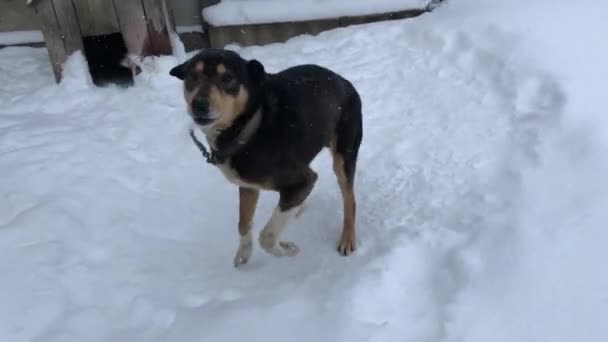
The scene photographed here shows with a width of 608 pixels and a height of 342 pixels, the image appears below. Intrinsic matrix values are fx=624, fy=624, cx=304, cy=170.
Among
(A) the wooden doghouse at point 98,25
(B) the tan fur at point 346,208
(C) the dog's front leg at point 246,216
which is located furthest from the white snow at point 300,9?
(C) the dog's front leg at point 246,216

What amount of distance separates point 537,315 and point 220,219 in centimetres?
212

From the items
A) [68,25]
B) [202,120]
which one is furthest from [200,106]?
[68,25]

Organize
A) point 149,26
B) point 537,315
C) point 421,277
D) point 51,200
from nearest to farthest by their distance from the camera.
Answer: point 537,315
point 421,277
point 51,200
point 149,26

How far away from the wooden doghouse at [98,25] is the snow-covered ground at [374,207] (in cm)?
20

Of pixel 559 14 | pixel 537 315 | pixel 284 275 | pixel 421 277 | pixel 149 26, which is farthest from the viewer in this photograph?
pixel 149 26

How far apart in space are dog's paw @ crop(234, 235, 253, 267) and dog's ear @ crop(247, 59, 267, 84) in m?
0.99

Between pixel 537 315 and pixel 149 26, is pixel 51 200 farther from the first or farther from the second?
pixel 537 315

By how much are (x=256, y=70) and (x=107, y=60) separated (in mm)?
3108

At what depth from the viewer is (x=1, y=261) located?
11.6 ft

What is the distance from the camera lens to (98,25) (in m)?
5.58

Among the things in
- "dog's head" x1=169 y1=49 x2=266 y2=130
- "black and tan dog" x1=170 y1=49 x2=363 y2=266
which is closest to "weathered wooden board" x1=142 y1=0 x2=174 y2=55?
"black and tan dog" x1=170 y1=49 x2=363 y2=266

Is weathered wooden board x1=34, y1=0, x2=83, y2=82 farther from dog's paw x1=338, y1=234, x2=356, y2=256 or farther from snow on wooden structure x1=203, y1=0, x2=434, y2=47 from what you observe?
dog's paw x1=338, y1=234, x2=356, y2=256

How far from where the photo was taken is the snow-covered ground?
2988mm


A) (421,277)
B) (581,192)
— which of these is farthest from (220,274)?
(581,192)
